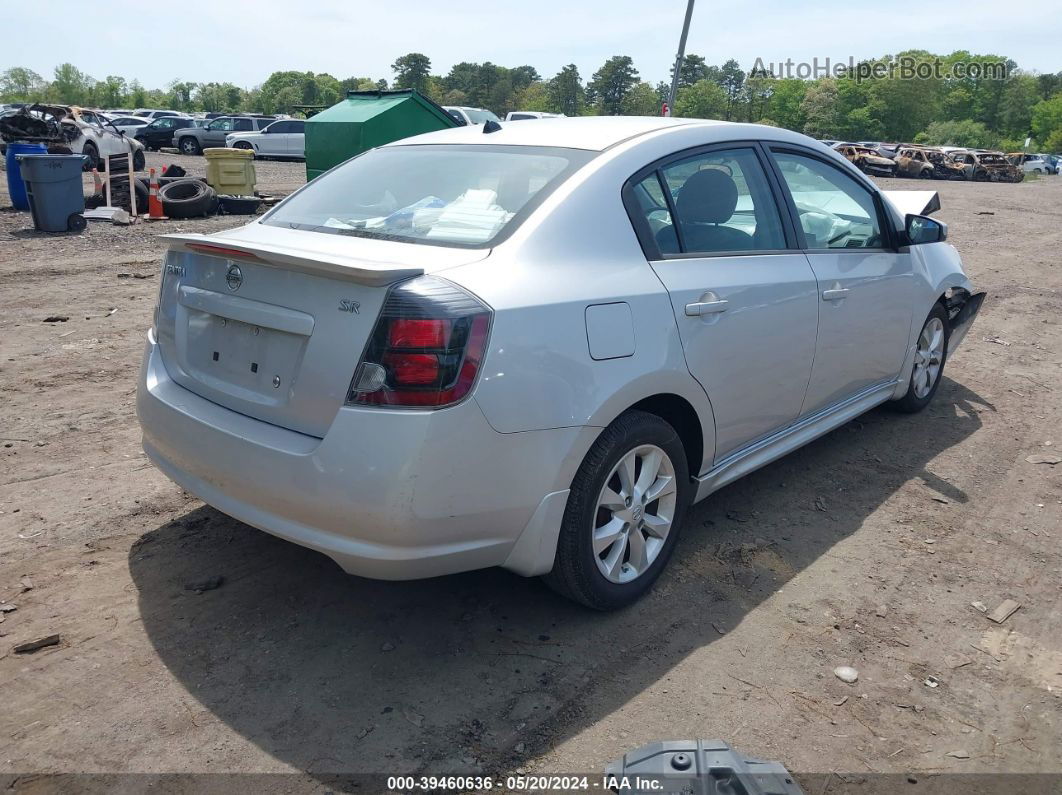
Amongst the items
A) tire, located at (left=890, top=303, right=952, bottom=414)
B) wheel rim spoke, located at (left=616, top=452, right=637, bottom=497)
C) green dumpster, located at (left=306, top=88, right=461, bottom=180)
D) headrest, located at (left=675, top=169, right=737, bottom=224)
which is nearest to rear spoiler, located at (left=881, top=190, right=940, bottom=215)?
tire, located at (left=890, top=303, right=952, bottom=414)

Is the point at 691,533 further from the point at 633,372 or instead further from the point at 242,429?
the point at 242,429

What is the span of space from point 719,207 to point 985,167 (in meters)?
44.6

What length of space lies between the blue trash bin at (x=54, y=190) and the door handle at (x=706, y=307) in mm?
11439

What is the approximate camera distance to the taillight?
2.62 metres

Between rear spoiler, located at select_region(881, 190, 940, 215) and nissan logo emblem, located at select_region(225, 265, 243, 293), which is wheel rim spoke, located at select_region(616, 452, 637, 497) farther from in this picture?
rear spoiler, located at select_region(881, 190, 940, 215)

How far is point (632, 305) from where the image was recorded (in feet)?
10.2

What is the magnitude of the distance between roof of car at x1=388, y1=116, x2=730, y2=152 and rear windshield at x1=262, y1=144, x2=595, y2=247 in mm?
80

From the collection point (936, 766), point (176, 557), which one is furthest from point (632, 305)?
point (176, 557)

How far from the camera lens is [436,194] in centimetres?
341

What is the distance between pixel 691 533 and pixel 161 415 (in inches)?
90.4

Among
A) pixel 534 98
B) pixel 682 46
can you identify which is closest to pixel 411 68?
pixel 534 98

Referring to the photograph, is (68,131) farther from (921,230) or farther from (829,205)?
(921,230)

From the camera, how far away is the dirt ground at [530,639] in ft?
8.57

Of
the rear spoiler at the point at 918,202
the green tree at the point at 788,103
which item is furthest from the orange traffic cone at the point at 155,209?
the green tree at the point at 788,103
